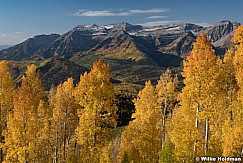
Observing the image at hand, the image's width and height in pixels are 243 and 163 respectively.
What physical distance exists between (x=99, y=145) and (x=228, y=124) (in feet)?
50.6

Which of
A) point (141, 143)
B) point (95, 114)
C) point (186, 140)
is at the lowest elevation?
point (141, 143)

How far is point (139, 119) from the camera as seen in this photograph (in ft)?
160

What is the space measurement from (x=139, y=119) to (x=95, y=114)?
514 inches

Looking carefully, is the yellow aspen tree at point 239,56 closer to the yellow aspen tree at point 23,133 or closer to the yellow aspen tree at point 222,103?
the yellow aspen tree at point 222,103

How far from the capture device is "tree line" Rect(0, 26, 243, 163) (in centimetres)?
3334

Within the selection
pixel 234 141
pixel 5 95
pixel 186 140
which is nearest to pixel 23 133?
pixel 5 95

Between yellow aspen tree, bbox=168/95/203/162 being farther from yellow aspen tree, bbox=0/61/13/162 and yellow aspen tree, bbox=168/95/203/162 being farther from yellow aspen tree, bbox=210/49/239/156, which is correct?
yellow aspen tree, bbox=0/61/13/162

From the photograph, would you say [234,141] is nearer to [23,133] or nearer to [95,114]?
[95,114]

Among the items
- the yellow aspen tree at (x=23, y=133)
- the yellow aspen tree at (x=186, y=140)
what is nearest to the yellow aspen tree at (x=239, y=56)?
the yellow aspen tree at (x=186, y=140)

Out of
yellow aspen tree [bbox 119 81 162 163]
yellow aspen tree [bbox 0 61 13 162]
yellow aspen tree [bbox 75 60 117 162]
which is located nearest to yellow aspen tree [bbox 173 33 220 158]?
yellow aspen tree [bbox 119 81 162 163]

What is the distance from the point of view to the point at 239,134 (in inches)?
1208

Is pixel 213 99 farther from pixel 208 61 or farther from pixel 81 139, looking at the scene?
pixel 81 139

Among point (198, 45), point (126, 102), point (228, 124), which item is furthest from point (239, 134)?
point (126, 102)

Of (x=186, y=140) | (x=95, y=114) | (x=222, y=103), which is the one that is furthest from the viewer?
(x=222, y=103)
